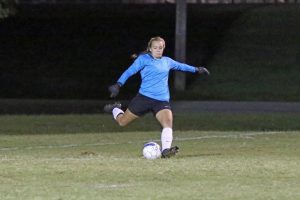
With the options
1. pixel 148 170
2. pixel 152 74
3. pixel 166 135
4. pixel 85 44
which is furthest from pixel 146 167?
pixel 85 44

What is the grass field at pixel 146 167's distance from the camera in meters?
11.6

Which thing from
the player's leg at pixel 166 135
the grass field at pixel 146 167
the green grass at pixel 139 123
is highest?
the player's leg at pixel 166 135

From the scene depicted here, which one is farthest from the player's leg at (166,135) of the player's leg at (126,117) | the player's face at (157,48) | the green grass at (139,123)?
the green grass at (139,123)

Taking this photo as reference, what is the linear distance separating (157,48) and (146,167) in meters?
2.55

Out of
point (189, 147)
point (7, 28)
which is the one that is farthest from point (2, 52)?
point (189, 147)

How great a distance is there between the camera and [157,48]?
621 inches

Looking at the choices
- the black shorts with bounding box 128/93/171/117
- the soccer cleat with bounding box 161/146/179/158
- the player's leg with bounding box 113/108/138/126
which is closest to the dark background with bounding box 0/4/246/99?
the player's leg with bounding box 113/108/138/126

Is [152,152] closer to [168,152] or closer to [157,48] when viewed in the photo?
[168,152]

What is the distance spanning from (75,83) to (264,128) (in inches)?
494

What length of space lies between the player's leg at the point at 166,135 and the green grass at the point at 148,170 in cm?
30

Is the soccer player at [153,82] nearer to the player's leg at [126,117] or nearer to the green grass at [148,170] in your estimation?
the player's leg at [126,117]

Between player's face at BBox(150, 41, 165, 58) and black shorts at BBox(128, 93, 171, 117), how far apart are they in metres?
0.72

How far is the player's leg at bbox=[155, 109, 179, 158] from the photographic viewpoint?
1550 centimetres

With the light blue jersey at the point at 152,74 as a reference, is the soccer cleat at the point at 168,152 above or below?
below
